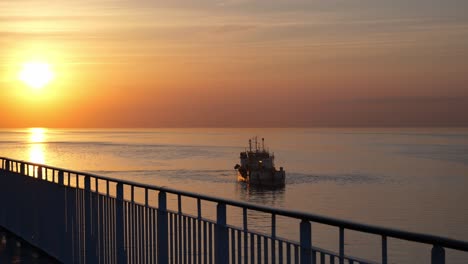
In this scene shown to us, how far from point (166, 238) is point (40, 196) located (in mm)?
4628

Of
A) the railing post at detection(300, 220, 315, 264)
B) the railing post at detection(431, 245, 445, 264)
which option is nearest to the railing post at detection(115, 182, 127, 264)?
the railing post at detection(300, 220, 315, 264)

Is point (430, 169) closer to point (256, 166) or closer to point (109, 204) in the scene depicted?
point (256, 166)

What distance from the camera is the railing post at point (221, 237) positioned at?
6156 millimetres

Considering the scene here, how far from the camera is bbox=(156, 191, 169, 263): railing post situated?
7312 millimetres

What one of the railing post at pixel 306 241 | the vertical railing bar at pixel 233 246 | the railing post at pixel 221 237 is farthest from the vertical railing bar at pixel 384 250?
the railing post at pixel 221 237

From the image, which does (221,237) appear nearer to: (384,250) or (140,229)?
(140,229)

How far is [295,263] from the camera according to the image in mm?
5082

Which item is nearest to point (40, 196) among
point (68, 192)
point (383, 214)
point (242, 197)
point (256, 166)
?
point (68, 192)

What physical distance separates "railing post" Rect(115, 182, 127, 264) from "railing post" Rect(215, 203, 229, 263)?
2330 millimetres

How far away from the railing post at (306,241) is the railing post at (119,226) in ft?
12.1

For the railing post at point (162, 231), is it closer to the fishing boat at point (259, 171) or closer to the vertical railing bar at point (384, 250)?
the vertical railing bar at point (384, 250)

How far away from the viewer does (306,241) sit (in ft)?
16.2

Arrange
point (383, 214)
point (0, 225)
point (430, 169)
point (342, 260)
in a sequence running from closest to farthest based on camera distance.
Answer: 1. point (342, 260)
2. point (0, 225)
3. point (383, 214)
4. point (430, 169)

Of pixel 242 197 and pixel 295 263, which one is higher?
pixel 295 263
